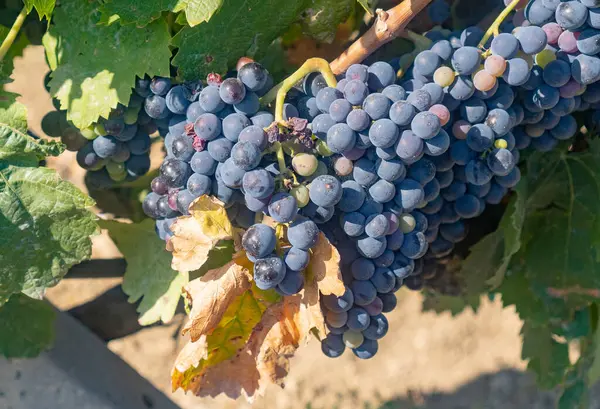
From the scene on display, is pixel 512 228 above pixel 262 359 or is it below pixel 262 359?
below

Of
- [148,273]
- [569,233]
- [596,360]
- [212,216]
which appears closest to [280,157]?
[212,216]

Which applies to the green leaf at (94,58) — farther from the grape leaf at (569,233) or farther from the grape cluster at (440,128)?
the grape leaf at (569,233)

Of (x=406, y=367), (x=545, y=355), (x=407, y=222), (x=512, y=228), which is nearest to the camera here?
(x=407, y=222)

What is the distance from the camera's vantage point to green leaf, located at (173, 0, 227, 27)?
3.23 ft

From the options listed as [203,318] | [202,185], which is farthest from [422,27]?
[203,318]

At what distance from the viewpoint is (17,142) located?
1.08m

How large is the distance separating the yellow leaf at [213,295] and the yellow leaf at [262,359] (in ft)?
0.30

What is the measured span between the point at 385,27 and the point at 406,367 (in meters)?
2.76

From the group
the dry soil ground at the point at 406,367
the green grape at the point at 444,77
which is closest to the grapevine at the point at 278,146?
the green grape at the point at 444,77

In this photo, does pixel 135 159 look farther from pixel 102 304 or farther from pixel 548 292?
pixel 548 292

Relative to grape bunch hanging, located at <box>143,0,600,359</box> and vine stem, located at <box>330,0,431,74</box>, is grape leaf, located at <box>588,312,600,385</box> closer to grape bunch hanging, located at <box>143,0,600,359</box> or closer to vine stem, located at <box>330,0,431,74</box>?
grape bunch hanging, located at <box>143,0,600,359</box>

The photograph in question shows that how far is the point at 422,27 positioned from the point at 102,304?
0.90 meters

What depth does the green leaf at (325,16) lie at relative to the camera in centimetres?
114

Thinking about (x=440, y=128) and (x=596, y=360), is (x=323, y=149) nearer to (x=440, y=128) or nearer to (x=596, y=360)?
(x=440, y=128)
